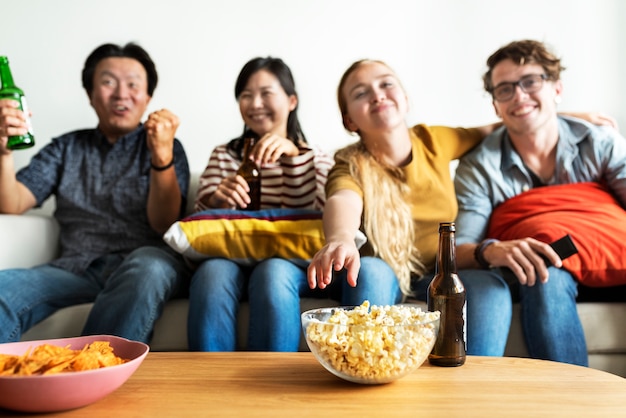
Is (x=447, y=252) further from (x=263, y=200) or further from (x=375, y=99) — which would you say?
(x=263, y=200)

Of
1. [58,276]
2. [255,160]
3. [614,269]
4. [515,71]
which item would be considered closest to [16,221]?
[58,276]

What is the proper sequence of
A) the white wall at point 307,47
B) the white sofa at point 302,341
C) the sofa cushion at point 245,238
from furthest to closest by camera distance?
the white wall at point 307,47
the sofa cushion at point 245,238
the white sofa at point 302,341

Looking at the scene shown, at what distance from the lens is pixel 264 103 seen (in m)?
2.04

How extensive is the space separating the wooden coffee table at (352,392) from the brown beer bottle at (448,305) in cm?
2

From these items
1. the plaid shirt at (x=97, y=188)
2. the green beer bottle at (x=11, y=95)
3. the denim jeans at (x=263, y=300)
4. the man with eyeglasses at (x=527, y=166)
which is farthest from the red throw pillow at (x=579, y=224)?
the green beer bottle at (x=11, y=95)

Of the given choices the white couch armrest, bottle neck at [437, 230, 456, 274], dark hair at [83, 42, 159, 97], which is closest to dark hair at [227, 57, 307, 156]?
dark hair at [83, 42, 159, 97]

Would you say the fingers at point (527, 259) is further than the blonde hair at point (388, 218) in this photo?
No

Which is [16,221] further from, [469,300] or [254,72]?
[469,300]

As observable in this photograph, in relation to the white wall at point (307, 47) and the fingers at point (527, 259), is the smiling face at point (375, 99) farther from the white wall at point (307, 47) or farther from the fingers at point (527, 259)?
the white wall at point (307, 47)

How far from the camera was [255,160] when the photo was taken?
1.79 meters

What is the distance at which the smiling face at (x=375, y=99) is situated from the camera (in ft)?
5.80

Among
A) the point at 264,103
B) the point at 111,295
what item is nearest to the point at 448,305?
the point at 111,295

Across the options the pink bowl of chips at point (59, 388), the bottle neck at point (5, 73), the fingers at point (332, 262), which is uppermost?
the bottle neck at point (5, 73)

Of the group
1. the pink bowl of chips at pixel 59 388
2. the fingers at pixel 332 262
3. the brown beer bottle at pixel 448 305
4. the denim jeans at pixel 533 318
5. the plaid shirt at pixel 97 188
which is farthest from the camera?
the plaid shirt at pixel 97 188
